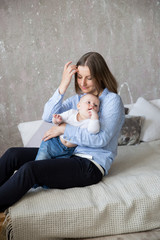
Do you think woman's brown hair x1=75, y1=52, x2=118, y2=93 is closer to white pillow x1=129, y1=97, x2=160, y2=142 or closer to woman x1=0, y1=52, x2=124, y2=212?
woman x1=0, y1=52, x2=124, y2=212

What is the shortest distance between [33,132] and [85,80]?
4.24ft

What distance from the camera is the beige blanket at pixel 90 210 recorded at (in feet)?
5.15

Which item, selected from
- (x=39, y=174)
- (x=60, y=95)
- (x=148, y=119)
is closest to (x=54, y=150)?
(x=39, y=174)

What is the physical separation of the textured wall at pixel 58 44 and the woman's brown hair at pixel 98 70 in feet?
5.51

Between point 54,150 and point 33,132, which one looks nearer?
point 54,150

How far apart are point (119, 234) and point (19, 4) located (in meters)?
2.76

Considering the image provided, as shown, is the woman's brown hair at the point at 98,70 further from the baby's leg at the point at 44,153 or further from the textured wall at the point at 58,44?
the textured wall at the point at 58,44

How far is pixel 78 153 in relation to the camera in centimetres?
193

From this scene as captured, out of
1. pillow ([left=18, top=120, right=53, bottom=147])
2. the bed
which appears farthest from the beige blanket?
pillow ([left=18, top=120, right=53, bottom=147])

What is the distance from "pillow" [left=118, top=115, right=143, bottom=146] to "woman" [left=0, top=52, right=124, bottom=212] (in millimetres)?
871

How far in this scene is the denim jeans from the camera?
6.19ft

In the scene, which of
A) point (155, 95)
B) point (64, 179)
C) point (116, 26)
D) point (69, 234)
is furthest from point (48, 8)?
point (69, 234)

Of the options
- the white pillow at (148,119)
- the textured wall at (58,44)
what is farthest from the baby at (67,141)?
the textured wall at (58,44)

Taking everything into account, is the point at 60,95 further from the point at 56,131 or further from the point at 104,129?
the point at 104,129
